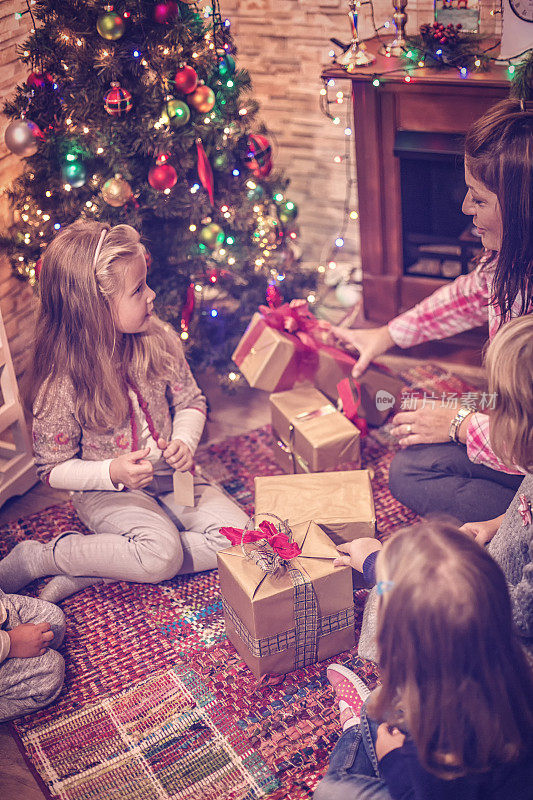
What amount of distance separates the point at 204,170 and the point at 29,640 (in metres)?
1.54

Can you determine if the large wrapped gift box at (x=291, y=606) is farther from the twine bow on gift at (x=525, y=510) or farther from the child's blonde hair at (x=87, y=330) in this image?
the child's blonde hair at (x=87, y=330)

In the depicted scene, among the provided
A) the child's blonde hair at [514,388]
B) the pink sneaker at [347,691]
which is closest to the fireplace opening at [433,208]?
the child's blonde hair at [514,388]

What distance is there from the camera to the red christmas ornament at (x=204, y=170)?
8.40 feet

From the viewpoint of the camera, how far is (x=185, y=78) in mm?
2426

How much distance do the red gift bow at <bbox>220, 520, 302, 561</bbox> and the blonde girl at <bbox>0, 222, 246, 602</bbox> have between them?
307 millimetres

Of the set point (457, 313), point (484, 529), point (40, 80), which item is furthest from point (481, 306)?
point (40, 80)

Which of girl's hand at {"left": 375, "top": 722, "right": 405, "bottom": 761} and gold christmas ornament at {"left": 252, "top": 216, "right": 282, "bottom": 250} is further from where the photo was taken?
gold christmas ornament at {"left": 252, "top": 216, "right": 282, "bottom": 250}

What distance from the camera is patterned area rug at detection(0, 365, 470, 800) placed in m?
1.77

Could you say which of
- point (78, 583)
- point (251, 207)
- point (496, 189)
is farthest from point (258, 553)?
point (251, 207)

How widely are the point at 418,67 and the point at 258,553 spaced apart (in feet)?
6.08

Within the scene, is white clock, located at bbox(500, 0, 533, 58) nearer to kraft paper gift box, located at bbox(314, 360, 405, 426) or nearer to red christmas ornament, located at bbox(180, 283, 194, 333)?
kraft paper gift box, located at bbox(314, 360, 405, 426)

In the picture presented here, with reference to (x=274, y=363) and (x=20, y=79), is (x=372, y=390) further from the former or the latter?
(x=20, y=79)

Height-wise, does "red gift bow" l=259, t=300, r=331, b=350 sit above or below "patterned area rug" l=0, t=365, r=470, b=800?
above

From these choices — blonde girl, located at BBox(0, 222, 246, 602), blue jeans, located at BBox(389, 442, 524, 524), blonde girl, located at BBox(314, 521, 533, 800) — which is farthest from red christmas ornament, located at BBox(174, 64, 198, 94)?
blonde girl, located at BBox(314, 521, 533, 800)
